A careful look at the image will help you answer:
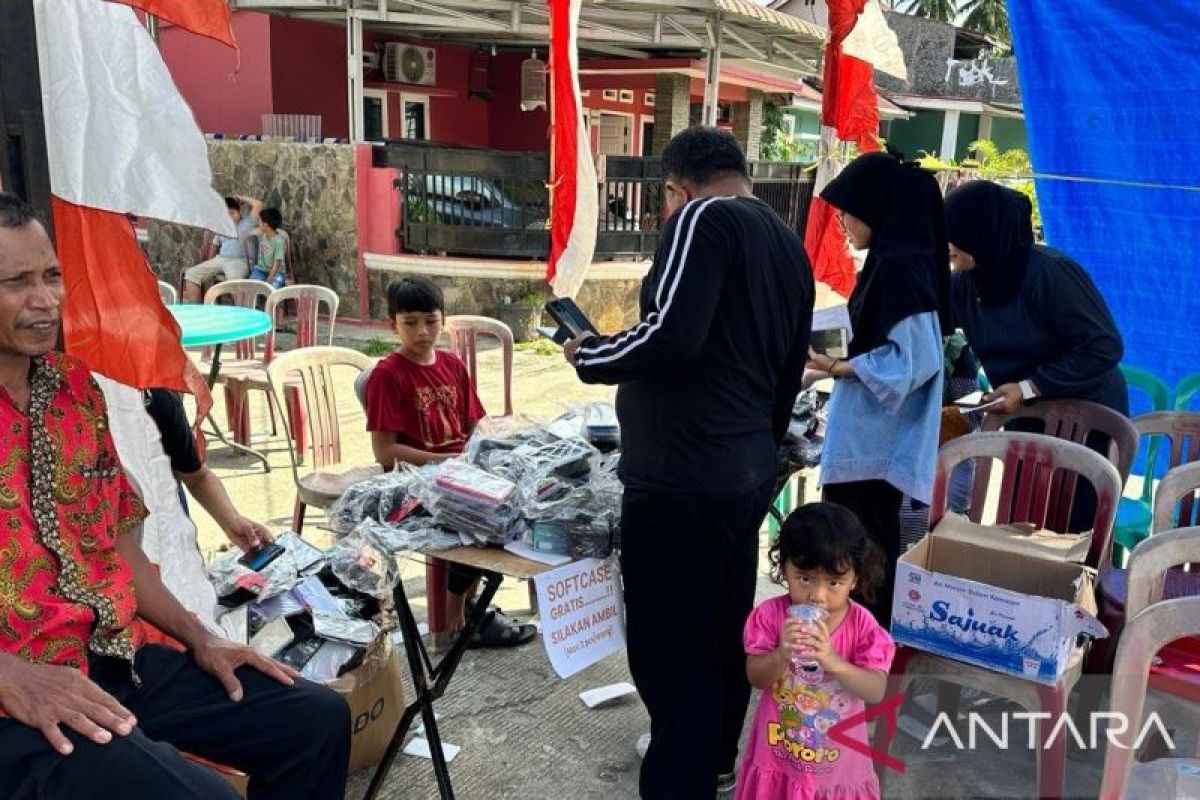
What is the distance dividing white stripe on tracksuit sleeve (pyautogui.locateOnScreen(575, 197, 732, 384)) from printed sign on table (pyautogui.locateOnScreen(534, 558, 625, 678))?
0.60 m

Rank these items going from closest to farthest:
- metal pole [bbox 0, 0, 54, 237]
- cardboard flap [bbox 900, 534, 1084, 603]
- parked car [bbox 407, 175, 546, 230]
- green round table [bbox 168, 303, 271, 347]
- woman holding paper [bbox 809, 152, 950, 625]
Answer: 1. metal pole [bbox 0, 0, 54, 237]
2. cardboard flap [bbox 900, 534, 1084, 603]
3. woman holding paper [bbox 809, 152, 950, 625]
4. green round table [bbox 168, 303, 271, 347]
5. parked car [bbox 407, 175, 546, 230]

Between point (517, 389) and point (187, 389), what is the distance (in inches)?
217

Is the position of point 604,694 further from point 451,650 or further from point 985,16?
point 985,16

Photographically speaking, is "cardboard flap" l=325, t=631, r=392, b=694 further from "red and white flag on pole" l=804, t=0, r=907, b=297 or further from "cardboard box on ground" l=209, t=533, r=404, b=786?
"red and white flag on pole" l=804, t=0, r=907, b=297

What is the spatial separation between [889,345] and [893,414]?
0.74 feet

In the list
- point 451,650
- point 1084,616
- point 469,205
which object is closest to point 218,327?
point 451,650

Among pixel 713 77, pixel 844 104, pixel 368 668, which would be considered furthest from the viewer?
pixel 713 77

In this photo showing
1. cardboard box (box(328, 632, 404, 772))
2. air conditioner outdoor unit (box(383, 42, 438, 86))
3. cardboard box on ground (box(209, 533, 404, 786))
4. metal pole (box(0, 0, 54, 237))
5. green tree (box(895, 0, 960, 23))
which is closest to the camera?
metal pole (box(0, 0, 54, 237))

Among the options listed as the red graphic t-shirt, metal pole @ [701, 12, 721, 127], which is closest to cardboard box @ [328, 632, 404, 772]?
the red graphic t-shirt

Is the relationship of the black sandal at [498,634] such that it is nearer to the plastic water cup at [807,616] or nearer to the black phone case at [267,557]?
the black phone case at [267,557]

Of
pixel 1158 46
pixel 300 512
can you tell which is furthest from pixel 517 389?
pixel 1158 46

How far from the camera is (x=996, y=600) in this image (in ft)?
7.37

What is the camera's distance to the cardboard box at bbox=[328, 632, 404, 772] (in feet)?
8.54

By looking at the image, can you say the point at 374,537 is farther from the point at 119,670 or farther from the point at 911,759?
the point at 911,759
